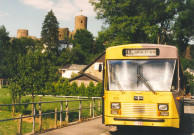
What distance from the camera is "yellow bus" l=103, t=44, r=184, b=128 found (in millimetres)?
9609

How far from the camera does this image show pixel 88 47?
105875 millimetres

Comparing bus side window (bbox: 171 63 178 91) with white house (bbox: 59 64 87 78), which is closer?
bus side window (bbox: 171 63 178 91)

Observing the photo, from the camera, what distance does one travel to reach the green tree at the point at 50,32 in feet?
293

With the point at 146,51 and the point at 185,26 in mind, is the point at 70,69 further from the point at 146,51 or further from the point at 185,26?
the point at 146,51

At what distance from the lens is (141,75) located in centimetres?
995

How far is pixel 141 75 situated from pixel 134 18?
27.1 metres

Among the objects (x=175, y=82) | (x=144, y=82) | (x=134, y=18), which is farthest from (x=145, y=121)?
(x=134, y=18)

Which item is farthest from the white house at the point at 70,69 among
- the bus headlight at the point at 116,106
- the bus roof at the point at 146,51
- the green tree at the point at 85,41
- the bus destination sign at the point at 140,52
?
the bus headlight at the point at 116,106

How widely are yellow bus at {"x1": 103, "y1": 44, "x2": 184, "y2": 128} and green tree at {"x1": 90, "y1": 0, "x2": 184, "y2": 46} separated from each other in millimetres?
25409

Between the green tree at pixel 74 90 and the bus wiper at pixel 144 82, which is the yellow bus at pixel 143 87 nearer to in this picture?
the bus wiper at pixel 144 82

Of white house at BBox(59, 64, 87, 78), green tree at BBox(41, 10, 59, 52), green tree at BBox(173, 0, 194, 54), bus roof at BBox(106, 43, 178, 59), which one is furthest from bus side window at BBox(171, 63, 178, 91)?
green tree at BBox(41, 10, 59, 52)

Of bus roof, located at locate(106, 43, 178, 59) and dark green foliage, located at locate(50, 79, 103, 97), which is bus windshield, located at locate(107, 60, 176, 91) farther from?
dark green foliage, located at locate(50, 79, 103, 97)

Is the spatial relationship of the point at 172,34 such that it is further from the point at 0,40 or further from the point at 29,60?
the point at 0,40

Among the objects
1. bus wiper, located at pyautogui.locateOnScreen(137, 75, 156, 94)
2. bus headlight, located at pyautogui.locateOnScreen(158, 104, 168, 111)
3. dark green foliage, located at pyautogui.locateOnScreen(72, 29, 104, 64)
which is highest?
dark green foliage, located at pyautogui.locateOnScreen(72, 29, 104, 64)
